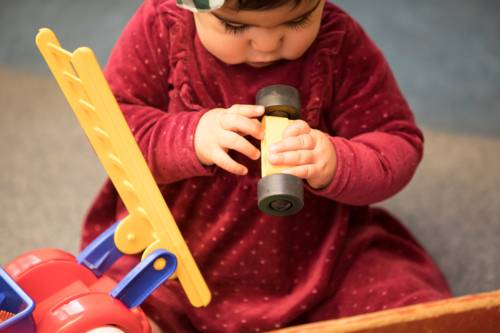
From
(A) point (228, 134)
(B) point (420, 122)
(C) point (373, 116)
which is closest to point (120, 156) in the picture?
(A) point (228, 134)

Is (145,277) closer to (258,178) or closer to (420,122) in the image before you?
(258,178)

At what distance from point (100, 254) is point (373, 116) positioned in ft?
1.05

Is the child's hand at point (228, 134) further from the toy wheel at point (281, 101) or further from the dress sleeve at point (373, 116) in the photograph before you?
the dress sleeve at point (373, 116)

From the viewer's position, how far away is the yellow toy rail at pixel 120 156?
1.68 ft

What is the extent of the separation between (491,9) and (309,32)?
1.14m

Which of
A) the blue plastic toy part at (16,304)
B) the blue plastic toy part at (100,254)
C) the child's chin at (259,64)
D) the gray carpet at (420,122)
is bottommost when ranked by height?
the gray carpet at (420,122)

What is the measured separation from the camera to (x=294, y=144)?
588mm

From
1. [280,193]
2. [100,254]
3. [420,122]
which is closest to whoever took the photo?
[280,193]

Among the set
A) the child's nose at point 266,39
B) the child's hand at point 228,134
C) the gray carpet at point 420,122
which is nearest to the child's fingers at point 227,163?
the child's hand at point 228,134

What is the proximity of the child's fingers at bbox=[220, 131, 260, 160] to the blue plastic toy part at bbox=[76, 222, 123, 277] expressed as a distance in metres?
0.15

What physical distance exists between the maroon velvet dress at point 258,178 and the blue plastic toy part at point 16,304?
189mm

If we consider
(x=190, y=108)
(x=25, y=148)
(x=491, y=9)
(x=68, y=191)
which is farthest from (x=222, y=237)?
(x=491, y=9)

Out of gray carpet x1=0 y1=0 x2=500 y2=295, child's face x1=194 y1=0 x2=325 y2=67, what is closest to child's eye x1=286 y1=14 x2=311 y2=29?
child's face x1=194 y1=0 x2=325 y2=67

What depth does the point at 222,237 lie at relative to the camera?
2.48 feet
